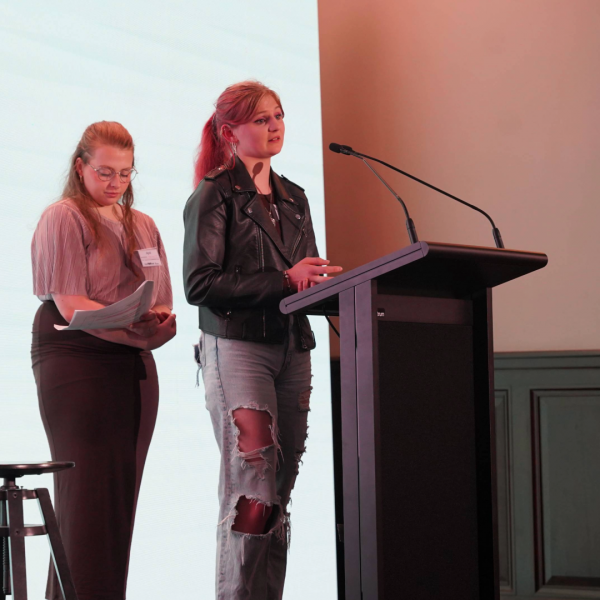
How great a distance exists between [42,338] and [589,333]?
2117 millimetres

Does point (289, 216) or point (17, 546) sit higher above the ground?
point (289, 216)

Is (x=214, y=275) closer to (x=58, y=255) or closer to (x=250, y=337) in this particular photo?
(x=250, y=337)

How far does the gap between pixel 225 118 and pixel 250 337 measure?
0.71 meters

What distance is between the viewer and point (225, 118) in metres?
2.25

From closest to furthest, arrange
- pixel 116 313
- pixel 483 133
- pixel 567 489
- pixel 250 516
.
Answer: pixel 250 516 → pixel 116 313 → pixel 567 489 → pixel 483 133

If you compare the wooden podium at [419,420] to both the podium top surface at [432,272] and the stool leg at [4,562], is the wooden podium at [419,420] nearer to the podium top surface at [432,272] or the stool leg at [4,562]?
the podium top surface at [432,272]

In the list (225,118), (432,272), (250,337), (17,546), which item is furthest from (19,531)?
(225,118)

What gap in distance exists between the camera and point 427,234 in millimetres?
3412

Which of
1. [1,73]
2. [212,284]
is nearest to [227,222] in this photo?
[212,284]

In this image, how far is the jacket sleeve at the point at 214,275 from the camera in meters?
1.98

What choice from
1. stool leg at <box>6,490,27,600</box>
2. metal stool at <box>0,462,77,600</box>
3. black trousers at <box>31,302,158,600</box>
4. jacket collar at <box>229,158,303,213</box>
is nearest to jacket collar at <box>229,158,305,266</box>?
jacket collar at <box>229,158,303,213</box>

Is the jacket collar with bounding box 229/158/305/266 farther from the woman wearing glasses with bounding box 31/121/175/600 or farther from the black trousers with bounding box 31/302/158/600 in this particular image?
the black trousers with bounding box 31/302/158/600

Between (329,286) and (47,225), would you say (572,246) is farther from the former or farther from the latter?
(47,225)

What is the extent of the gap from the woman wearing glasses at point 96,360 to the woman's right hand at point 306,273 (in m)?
0.51
